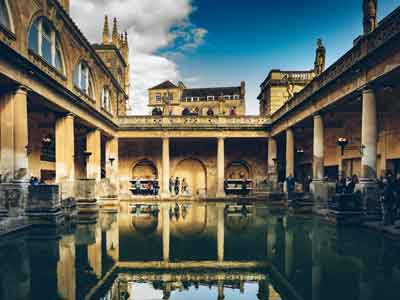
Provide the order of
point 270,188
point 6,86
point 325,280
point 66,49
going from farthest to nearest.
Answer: point 270,188 < point 66,49 < point 6,86 < point 325,280

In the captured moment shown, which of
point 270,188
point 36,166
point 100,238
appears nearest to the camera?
point 100,238

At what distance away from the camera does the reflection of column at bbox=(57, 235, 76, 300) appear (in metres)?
4.37

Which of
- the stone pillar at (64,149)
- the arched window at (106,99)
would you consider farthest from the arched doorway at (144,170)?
the stone pillar at (64,149)

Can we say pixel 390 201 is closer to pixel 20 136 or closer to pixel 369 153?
pixel 369 153

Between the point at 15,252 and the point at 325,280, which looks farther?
the point at 15,252

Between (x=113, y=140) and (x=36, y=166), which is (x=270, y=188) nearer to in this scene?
(x=113, y=140)

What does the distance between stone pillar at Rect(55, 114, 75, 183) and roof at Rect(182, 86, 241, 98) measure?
41.6 meters

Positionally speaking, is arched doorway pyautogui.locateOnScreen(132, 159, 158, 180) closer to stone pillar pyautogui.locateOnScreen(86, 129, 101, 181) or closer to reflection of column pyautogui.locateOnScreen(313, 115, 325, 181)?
stone pillar pyautogui.locateOnScreen(86, 129, 101, 181)

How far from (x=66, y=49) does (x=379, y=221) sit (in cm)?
1742

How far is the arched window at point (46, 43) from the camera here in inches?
482

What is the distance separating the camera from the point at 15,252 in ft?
22.4

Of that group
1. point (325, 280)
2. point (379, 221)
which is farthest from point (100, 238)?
point (379, 221)

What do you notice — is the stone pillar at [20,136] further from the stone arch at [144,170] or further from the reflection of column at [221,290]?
the stone arch at [144,170]

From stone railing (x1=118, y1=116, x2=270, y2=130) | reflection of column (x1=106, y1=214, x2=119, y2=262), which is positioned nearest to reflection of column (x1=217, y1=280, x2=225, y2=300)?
reflection of column (x1=106, y1=214, x2=119, y2=262)
